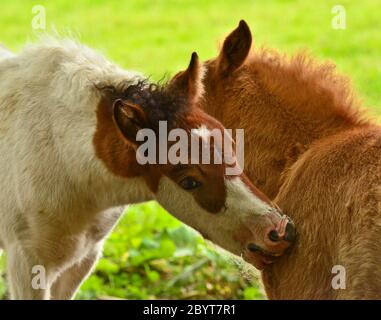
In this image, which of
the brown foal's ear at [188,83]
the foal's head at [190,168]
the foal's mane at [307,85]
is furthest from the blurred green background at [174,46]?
the foal's head at [190,168]

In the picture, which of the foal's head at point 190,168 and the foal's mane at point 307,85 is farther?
the foal's mane at point 307,85

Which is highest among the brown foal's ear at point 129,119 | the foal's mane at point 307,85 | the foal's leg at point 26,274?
the foal's mane at point 307,85

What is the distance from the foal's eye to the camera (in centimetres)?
414

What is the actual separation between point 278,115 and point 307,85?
0.76 ft

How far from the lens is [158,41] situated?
39.2ft

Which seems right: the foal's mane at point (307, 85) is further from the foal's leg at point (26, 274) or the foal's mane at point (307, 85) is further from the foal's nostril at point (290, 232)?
the foal's leg at point (26, 274)

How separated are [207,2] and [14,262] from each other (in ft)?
32.1

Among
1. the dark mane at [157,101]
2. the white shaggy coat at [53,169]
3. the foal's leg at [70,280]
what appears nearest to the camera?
the dark mane at [157,101]

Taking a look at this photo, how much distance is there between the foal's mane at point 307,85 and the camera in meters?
4.67

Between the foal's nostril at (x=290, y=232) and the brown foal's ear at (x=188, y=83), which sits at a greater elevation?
the brown foal's ear at (x=188, y=83)

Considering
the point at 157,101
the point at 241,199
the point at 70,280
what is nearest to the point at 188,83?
the point at 157,101

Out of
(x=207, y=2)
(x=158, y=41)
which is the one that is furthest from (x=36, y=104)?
(x=207, y=2)

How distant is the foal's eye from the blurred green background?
47.3 inches

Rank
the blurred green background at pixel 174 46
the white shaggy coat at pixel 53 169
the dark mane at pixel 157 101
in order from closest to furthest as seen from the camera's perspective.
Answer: the dark mane at pixel 157 101
the white shaggy coat at pixel 53 169
the blurred green background at pixel 174 46
